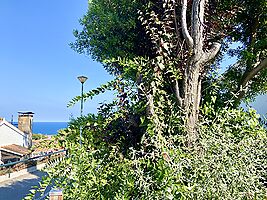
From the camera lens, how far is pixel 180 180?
151 cm

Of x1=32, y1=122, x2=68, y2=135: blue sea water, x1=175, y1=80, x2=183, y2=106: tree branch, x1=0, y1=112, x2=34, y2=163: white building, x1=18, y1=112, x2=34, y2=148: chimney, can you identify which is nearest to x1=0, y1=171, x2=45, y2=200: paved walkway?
x1=32, y1=122, x2=68, y2=135: blue sea water

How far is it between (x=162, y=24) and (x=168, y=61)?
33cm

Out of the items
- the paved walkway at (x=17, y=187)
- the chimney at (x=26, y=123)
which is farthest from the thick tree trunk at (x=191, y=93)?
the chimney at (x=26, y=123)

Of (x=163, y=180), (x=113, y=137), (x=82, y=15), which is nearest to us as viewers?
(x=163, y=180)

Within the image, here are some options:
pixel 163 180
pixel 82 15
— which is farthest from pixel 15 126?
pixel 163 180

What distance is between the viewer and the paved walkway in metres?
6.25

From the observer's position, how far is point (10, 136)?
17031 mm

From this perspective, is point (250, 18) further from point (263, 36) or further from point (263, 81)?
point (263, 81)

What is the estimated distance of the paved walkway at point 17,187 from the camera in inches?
246

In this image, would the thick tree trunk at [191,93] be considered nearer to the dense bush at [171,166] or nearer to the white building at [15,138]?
the dense bush at [171,166]

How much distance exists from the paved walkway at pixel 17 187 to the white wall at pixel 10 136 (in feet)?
26.0

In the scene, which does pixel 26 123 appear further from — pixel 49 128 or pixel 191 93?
pixel 49 128

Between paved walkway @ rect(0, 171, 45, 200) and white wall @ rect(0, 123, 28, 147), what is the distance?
7928 mm

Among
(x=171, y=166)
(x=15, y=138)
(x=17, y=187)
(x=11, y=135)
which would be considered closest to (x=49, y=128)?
(x=15, y=138)
